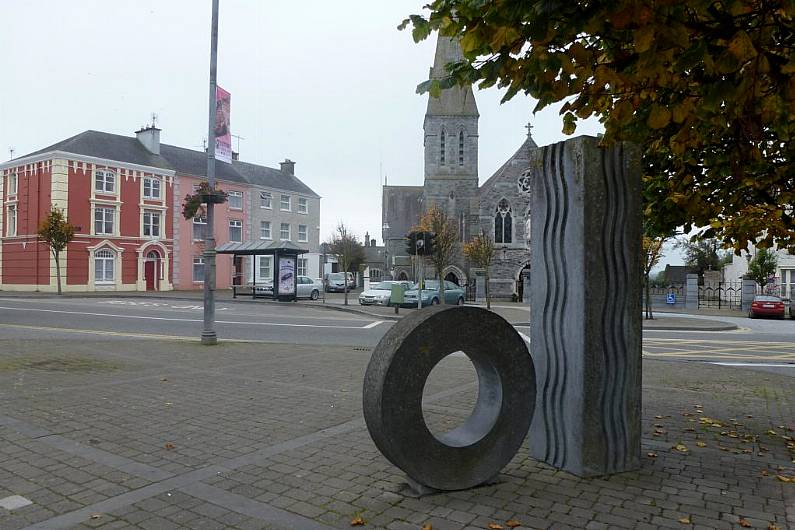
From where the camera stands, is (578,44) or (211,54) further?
(211,54)

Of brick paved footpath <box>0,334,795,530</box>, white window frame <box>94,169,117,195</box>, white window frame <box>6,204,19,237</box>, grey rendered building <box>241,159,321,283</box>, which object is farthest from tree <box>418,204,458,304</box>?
brick paved footpath <box>0,334,795,530</box>

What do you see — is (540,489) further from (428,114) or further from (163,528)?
(428,114)

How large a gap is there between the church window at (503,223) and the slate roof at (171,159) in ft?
59.7

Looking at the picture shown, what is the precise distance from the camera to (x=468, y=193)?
177 feet

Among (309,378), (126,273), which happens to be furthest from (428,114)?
(309,378)

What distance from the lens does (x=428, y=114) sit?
5403cm

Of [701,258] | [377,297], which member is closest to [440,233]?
[377,297]

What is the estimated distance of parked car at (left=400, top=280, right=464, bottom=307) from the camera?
3050cm

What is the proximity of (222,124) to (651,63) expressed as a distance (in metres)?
11.3

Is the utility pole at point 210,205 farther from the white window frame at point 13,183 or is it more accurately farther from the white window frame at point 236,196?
the white window frame at point 236,196

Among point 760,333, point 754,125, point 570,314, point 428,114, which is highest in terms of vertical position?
point 428,114

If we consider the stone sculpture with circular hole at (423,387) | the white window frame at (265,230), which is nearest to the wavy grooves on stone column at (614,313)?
the stone sculpture with circular hole at (423,387)

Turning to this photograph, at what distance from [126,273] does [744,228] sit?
41.8 m

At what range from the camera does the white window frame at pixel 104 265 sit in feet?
132
